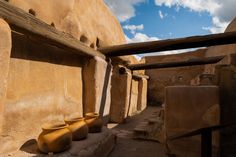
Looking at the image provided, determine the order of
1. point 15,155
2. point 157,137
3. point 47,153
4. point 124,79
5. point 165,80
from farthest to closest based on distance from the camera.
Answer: point 165,80 < point 124,79 < point 157,137 < point 47,153 < point 15,155

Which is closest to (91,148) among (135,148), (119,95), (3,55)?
(135,148)

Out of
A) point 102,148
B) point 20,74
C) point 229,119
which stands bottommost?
point 102,148

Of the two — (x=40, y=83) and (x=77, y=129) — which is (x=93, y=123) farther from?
(x=40, y=83)

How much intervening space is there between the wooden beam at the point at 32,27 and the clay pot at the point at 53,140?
145cm

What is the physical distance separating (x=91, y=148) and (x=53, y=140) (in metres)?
0.79

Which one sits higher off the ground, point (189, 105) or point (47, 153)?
point (189, 105)

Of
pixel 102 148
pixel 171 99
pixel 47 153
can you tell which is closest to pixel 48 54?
pixel 47 153

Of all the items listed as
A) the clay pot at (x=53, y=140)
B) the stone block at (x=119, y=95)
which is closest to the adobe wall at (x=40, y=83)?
the clay pot at (x=53, y=140)

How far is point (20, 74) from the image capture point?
10.0 ft

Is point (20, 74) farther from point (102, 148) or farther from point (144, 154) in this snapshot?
point (144, 154)

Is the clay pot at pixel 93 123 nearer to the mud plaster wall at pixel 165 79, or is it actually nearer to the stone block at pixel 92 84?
the stone block at pixel 92 84

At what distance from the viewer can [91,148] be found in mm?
3422

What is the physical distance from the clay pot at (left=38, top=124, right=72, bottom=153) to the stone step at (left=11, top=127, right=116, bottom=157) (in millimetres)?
85

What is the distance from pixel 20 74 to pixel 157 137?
162 inches
